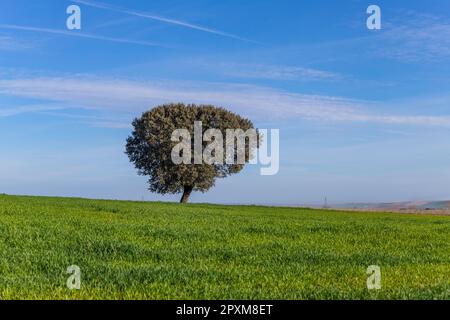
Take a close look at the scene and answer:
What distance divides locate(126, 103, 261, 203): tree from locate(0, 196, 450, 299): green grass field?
4635 cm

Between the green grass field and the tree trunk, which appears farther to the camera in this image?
the tree trunk

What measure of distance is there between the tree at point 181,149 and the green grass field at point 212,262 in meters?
46.3

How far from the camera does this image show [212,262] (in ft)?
57.0

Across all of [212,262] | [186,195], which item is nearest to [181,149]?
[186,195]

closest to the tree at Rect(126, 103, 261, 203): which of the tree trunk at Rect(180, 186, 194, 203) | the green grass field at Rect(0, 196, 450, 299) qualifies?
the tree trunk at Rect(180, 186, 194, 203)

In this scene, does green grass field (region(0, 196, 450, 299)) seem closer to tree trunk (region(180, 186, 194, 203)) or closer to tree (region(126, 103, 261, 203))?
tree (region(126, 103, 261, 203))

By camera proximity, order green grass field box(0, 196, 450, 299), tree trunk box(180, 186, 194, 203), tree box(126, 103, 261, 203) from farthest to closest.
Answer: tree trunk box(180, 186, 194, 203), tree box(126, 103, 261, 203), green grass field box(0, 196, 450, 299)

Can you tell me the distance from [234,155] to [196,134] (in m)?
6.22

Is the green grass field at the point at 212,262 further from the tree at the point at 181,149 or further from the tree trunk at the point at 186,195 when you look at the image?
the tree trunk at the point at 186,195

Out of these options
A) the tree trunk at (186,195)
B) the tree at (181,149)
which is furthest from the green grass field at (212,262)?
the tree trunk at (186,195)

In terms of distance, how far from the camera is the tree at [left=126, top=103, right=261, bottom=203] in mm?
74500

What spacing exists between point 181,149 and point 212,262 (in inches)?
2276
